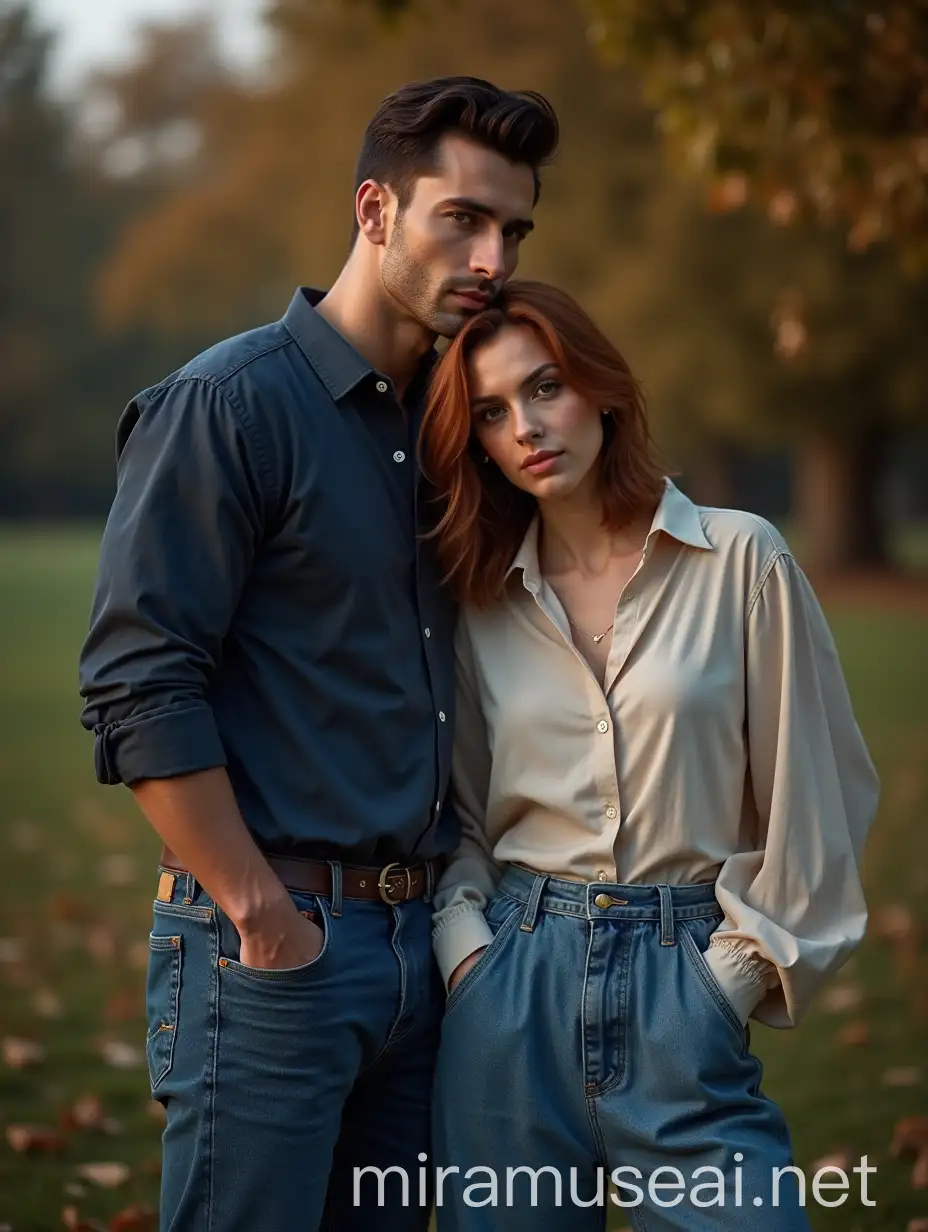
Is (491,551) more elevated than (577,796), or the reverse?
(491,551)

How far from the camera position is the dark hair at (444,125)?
10.4 feet

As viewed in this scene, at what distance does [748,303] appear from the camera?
2197 cm

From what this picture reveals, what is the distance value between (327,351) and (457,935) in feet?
3.99

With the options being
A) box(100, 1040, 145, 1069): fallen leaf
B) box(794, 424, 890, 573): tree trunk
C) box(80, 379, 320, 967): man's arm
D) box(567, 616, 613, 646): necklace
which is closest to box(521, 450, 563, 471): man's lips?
box(567, 616, 613, 646): necklace

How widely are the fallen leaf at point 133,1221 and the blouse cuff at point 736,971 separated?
2092 mm

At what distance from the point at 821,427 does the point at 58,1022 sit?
19931mm

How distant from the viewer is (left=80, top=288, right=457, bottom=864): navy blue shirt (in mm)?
2824

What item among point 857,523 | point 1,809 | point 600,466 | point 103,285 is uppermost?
point 103,285

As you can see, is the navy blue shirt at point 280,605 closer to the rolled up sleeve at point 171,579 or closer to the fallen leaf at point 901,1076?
the rolled up sleeve at point 171,579

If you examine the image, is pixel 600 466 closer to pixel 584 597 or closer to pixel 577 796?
pixel 584 597

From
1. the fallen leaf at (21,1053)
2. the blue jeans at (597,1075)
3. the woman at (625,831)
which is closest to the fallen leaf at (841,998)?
the fallen leaf at (21,1053)

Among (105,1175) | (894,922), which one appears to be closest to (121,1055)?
(105,1175)

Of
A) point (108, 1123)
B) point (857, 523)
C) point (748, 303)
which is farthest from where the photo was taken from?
point (857, 523)

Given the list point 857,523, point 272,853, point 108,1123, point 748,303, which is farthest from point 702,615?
point 857,523
